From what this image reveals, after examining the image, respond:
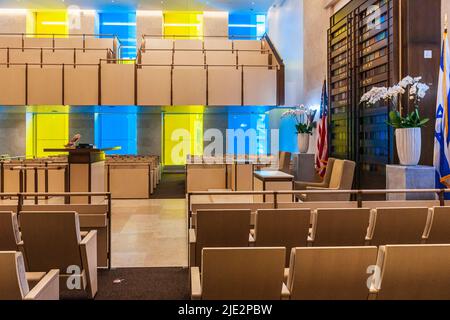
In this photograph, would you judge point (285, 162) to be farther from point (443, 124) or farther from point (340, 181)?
point (443, 124)

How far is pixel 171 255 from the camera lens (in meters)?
5.45

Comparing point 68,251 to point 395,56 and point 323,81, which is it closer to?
point 395,56

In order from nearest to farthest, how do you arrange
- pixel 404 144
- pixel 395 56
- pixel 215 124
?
pixel 404 144
pixel 395 56
pixel 215 124

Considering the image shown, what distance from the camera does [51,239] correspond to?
368 centimetres

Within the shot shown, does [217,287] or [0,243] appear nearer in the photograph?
[217,287]

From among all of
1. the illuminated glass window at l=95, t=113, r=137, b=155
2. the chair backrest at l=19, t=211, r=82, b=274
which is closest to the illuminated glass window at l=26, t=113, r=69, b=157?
the illuminated glass window at l=95, t=113, r=137, b=155

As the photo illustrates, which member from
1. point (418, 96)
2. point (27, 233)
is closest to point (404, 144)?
point (418, 96)

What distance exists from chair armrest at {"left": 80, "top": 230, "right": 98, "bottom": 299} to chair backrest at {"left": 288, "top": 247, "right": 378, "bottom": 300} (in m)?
1.91

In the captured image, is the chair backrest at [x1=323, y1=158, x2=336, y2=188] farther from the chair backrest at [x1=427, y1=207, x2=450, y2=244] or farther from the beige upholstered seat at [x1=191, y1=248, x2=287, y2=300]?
the beige upholstered seat at [x1=191, y1=248, x2=287, y2=300]

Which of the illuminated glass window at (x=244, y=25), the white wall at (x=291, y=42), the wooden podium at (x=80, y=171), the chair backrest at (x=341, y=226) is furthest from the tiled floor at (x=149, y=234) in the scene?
the illuminated glass window at (x=244, y=25)

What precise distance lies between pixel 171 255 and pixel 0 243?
2152mm

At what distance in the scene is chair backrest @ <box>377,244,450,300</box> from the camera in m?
2.43

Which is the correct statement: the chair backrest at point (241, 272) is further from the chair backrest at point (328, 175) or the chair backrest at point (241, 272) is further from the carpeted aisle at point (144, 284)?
the chair backrest at point (328, 175)

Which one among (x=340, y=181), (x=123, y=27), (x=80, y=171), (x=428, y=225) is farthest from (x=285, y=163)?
(x=123, y=27)
